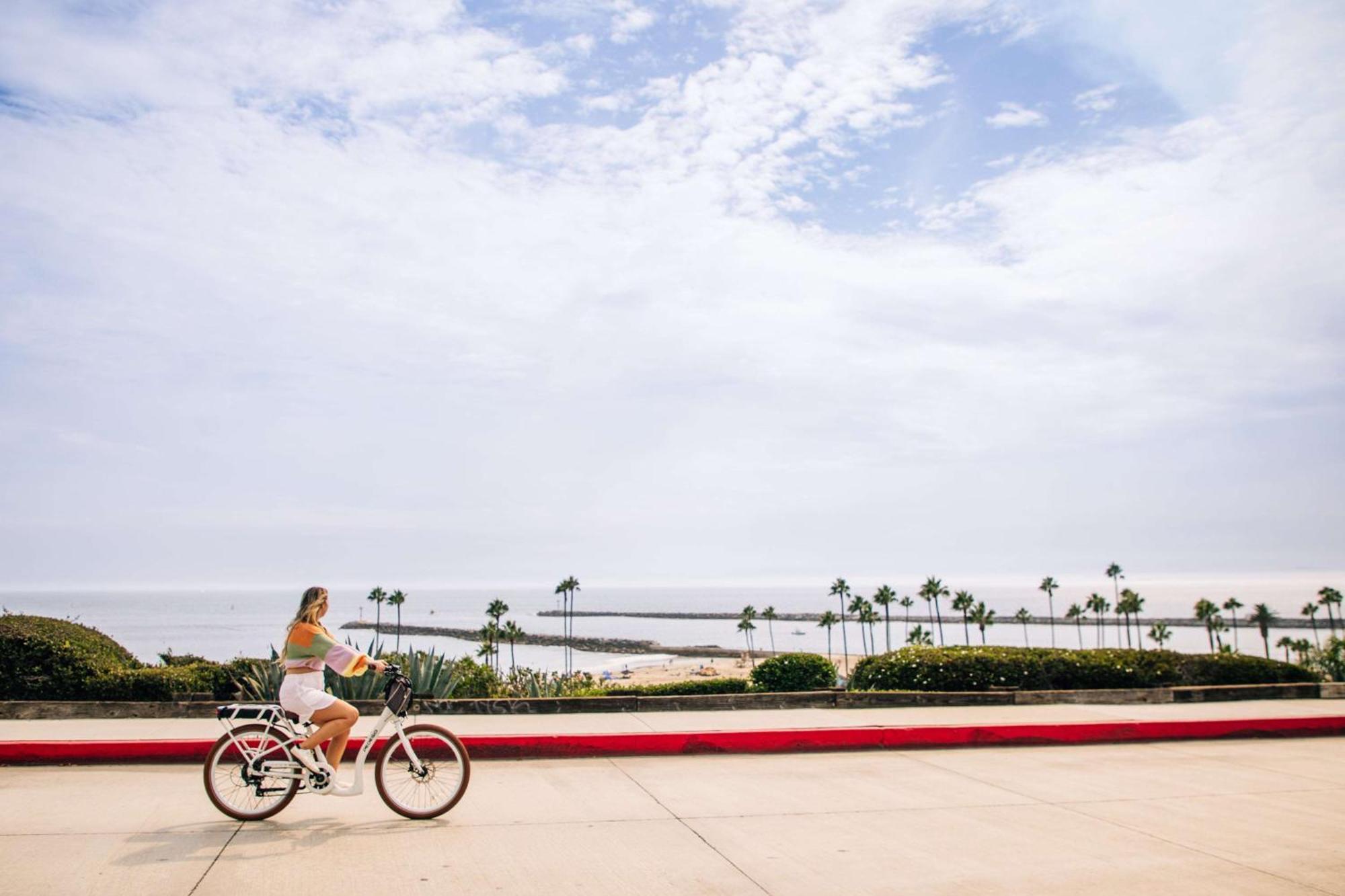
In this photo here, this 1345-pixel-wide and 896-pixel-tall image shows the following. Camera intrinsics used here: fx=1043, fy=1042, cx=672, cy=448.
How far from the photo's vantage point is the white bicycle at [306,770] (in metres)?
7.68

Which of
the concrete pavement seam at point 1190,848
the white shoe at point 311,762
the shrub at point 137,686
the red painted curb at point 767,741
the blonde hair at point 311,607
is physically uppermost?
the blonde hair at point 311,607

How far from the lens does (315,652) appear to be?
7637mm

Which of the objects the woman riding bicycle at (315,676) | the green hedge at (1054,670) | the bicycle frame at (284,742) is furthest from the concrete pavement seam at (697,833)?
the green hedge at (1054,670)

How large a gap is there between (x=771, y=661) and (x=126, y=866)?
14485 millimetres

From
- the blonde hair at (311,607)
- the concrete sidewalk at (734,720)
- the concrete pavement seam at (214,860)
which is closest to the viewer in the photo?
the concrete pavement seam at (214,860)

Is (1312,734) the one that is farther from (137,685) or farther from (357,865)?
(137,685)

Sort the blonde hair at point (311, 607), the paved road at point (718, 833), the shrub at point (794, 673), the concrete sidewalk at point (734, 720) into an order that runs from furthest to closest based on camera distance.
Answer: the shrub at point (794, 673), the concrete sidewalk at point (734, 720), the blonde hair at point (311, 607), the paved road at point (718, 833)

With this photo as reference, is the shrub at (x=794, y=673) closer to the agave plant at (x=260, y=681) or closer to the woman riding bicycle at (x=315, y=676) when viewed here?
the agave plant at (x=260, y=681)

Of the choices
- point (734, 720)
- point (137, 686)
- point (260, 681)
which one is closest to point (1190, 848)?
point (734, 720)

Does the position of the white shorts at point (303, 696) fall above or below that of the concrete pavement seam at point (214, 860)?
above

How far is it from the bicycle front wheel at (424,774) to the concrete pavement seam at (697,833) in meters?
1.67

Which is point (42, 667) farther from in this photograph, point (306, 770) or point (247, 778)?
point (306, 770)

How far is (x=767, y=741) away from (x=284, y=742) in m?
5.49

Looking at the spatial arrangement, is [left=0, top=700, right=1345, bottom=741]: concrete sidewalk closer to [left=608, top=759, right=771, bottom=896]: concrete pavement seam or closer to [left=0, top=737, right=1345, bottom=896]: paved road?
[left=0, top=737, right=1345, bottom=896]: paved road
